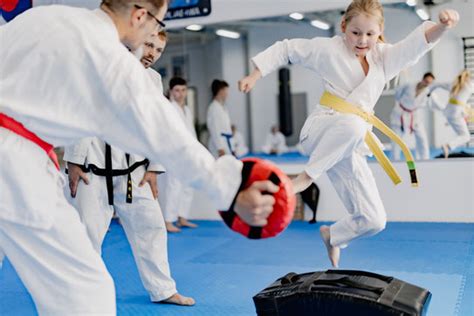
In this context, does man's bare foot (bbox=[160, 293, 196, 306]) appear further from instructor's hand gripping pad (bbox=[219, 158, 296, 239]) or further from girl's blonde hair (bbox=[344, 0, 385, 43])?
instructor's hand gripping pad (bbox=[219, 158, 296, 239])

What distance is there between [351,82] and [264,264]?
1.98 metres

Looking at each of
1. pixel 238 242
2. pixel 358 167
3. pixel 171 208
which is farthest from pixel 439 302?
pixel 171 208

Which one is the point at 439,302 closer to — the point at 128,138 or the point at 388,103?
the point at 128,138

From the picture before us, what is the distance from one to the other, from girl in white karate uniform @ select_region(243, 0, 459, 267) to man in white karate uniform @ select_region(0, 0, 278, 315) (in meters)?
1.25

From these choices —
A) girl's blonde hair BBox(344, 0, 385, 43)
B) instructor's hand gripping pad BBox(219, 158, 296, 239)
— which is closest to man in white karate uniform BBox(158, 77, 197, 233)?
girl's blonde hair BBox(344, 0, 385, 43)

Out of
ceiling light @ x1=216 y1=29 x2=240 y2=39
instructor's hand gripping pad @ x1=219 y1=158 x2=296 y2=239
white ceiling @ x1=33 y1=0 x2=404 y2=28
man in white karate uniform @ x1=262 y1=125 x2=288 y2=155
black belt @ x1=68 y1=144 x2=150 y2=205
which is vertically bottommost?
man in white karate uniform @ x1=262 y1=125 x2=288 y2=155

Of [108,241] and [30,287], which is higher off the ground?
[30,287]

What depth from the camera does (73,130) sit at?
1.62 metres

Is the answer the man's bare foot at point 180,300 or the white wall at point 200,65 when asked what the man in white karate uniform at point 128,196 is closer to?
the man's bare foot at point 180,300

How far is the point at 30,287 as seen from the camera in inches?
65.7

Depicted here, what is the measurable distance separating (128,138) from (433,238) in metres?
4.37

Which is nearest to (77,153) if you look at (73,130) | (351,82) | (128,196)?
(128,196)

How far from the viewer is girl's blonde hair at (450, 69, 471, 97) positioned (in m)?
6.23

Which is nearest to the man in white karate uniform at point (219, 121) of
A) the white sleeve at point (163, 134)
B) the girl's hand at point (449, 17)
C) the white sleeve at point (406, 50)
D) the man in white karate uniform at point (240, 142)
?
the man in white karate uniform at point (240, 142)
